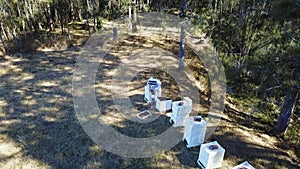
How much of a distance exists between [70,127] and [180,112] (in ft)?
13.6

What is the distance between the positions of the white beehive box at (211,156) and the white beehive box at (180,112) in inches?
69.8

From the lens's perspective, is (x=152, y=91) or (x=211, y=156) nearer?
(x=211, y=156)

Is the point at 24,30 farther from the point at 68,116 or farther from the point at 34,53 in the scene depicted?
the point at 68,116

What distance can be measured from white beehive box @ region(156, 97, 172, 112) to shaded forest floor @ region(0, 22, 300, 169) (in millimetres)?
376

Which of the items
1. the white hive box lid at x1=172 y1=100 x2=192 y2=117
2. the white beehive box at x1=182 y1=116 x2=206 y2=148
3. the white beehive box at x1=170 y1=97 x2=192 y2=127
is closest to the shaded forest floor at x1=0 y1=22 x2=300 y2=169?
the white beehive box at x1=182 y1=116 x2=206 y2=148

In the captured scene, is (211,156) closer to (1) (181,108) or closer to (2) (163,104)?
(1) (181,108)

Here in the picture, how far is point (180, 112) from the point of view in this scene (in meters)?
8.41

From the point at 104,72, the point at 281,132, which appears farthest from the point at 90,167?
the point at 281,132

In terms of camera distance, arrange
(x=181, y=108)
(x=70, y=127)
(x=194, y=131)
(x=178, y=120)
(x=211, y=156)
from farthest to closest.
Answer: (x=178, y=120)
(x=70, y=127)
(x=181, y=108)
(x=194, y=131)
(x=211, y=156)

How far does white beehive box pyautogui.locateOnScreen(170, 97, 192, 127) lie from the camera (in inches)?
328

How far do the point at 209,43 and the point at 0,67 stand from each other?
432 inches

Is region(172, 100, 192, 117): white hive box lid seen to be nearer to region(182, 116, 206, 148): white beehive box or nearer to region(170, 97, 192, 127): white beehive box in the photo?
region(170, 97, 192, 127): white beehive box

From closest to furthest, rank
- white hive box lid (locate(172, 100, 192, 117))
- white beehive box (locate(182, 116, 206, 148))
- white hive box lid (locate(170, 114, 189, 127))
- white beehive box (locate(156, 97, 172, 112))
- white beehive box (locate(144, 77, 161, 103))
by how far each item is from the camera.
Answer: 1. white beehive box (locate(182, 116, 206, 148))
2. white hive box lid (locate(172, 100, 192, 117))
3. white hive box lid (locate(170, 114, 189, 127))
4. white beehive box (locate(156, 97, 172, 112))
5. white beehive box (locate(144, 77, 161, 103))

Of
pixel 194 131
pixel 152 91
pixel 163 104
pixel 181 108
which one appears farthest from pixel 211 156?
pixel 152 91
